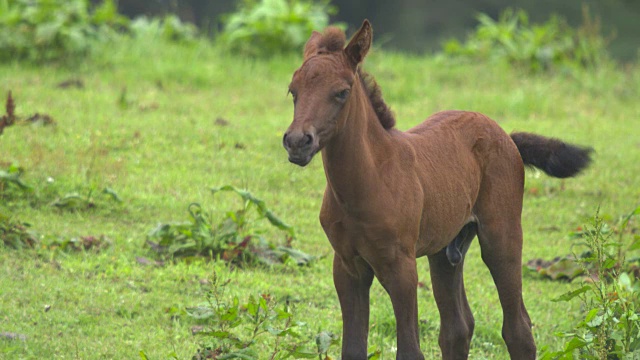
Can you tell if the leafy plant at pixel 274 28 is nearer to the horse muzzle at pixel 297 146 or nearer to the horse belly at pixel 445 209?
the horse belly at pixel 445 209

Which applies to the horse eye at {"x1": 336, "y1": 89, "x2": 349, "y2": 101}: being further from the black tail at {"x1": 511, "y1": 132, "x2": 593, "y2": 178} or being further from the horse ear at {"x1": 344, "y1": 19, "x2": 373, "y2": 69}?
the black tail at {"x1": 511, "y1": 132, "x2": 593, "y2": 178}

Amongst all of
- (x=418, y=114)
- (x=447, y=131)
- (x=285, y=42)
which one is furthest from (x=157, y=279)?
(x=285, y=42)

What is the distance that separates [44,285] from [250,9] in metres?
8.29

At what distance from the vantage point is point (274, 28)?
12.6 m

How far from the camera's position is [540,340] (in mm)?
6137

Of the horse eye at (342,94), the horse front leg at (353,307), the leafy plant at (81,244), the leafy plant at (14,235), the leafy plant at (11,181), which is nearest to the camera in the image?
the horse eye at (342,94)

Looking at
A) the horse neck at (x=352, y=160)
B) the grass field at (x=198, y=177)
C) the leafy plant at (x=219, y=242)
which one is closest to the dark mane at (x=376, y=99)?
the horse neck at (x=352, y=160)

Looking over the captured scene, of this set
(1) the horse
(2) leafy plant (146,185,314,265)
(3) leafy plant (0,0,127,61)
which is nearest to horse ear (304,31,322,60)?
(1) the horse

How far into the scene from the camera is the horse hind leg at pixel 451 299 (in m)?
5.29

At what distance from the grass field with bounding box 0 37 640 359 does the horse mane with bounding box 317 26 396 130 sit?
5.05 ft

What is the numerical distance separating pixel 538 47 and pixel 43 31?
20.6 ft

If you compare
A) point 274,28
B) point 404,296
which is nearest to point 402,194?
point 404,296

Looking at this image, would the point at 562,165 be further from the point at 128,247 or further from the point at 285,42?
the point at 285,42

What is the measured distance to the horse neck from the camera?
4426mm
